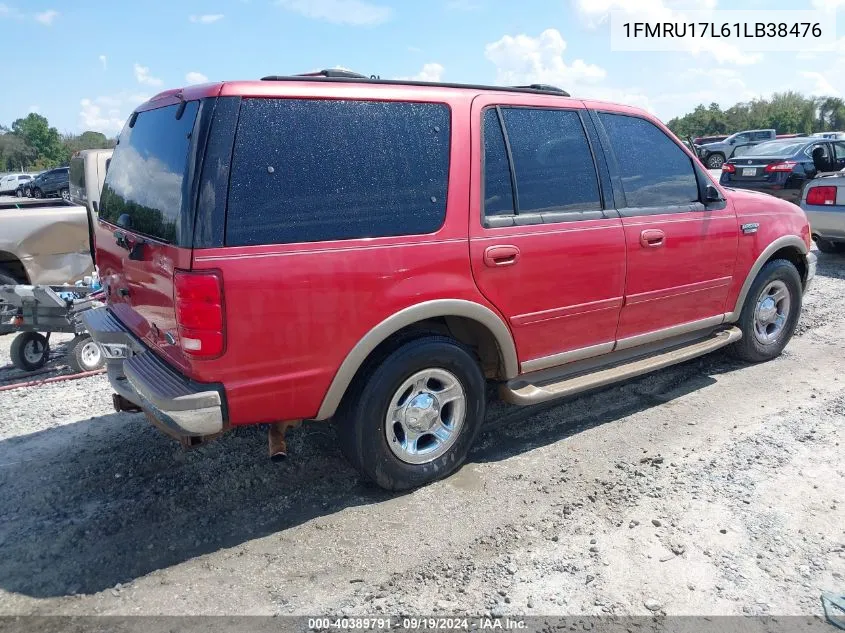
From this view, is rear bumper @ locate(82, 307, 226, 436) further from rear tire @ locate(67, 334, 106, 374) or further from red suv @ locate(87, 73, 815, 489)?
rear tire @ locate(67, 334, 106, 374)

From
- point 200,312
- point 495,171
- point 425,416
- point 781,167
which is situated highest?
point 781,167

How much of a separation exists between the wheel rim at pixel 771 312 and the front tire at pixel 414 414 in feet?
9.51

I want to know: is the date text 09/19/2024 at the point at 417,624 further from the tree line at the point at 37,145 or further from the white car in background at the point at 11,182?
the tree line at the point at 37,145

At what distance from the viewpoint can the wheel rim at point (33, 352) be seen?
19.4ft

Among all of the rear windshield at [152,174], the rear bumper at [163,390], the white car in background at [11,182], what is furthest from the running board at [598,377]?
the white car in background at [11,182]

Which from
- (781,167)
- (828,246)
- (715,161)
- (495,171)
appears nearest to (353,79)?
(495,171)

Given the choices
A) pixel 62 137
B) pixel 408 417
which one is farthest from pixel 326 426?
pixel 62 137

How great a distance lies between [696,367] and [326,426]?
10.4 ft

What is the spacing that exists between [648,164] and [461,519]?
8.71 ft

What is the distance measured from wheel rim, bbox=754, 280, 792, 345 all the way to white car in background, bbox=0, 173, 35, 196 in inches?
1524

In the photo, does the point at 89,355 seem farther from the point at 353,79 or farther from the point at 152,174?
the point at 353,79

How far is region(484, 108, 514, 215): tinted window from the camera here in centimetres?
358

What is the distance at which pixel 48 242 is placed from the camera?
276 inches

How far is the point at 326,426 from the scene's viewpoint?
431cm
